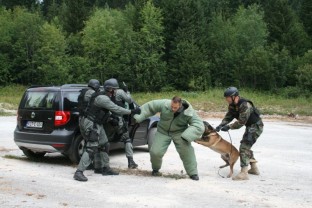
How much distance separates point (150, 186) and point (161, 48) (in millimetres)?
41388

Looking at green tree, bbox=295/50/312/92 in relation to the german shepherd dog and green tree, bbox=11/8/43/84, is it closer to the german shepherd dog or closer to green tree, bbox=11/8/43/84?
green tree, bbox=11/8/43/84

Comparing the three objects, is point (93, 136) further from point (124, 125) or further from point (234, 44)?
point (234, 44)

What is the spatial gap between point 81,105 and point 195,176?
8.23 ft

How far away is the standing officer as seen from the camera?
309 inches

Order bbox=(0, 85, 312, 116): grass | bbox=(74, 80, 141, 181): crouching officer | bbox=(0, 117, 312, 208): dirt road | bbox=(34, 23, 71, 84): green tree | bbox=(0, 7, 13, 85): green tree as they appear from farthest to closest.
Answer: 1. bbox=(0, 7, 13, 85): green tree
2. bbox=(34, 23, 71, 84): green tree
3. bbox=(0, 85, 312, 116): grass
4. bbox=(74, 80, 141, 181): crouching officer
5. bbox=(0, 117, 312, 208): dirt road

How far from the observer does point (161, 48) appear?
158 feet

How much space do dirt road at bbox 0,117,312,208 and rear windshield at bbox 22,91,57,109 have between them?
48.3 inches

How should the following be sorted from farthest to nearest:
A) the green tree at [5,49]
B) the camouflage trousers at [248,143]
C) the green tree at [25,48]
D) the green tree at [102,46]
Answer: the green tree at [25,48] → the green tree at [5,49] → the green tree at [102,46] → the camouflage trousers at [248,143]

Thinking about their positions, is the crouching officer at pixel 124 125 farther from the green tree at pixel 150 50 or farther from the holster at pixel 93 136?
the green tree at pixel 150 50

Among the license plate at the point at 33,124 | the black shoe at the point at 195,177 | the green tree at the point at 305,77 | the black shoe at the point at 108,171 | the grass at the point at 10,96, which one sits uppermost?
the license plate at the point at 33,124

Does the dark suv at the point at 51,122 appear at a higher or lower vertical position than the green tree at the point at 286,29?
lower

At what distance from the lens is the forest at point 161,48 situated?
4541 cm

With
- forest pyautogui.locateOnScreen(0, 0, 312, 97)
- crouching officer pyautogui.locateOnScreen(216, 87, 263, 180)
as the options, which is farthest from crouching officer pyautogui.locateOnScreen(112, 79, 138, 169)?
forest pyautogui.locateOnScreen(0, 0, 312, 97)

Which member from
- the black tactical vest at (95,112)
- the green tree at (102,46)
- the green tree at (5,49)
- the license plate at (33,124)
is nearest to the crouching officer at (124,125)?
the black tactical vest at (95,112)
